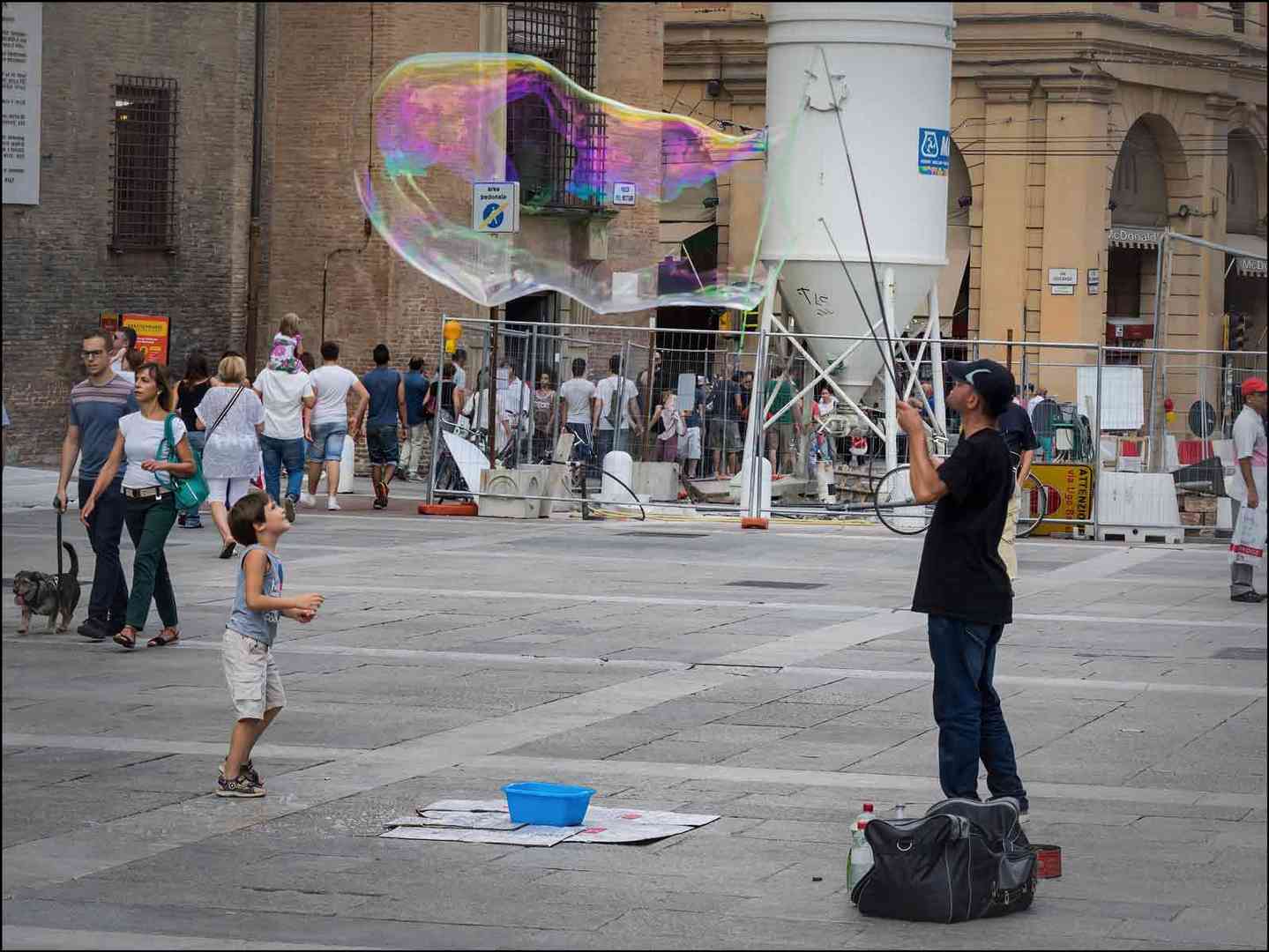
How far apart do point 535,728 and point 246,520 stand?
206 cm

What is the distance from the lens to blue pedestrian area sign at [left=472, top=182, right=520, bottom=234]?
72.6 ft

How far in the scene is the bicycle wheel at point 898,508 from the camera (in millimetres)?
22016

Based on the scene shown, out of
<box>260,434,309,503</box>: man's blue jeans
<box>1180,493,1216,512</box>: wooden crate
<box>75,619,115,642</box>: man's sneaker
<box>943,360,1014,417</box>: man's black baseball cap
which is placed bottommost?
<box>75,619,115,642</box>: man's sneaker

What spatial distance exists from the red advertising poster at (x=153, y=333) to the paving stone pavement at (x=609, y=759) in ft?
33.6

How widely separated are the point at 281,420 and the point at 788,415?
19.5ft

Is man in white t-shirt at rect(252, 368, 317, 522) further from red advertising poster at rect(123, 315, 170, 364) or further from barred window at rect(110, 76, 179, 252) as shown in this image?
barred window at rect(110, 76, 179, 252)

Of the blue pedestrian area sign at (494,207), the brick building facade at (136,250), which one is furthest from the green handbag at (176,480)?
the brick building facade at (136,250)

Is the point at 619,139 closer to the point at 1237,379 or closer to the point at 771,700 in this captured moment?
the point at 1237,379

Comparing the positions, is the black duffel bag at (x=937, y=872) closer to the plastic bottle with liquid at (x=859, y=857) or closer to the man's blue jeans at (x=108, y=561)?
the plastic bottle with liquid at (x=859, y=857)

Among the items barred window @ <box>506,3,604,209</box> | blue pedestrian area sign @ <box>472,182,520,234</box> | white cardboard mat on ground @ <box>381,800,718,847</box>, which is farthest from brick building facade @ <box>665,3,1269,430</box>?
white cardboard mat on ground @ <box>381,800,718,847</box>

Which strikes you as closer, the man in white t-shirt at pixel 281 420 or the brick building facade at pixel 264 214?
the man in white t-shirt at pixel 281 420

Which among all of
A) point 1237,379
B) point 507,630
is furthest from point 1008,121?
point 507,630

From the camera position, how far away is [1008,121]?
38812mm

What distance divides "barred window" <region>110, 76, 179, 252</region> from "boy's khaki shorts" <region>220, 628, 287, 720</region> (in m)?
20.4
